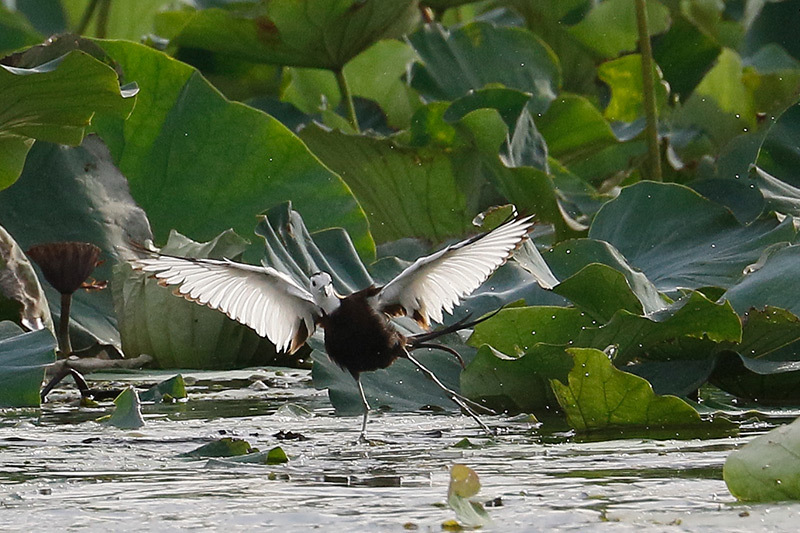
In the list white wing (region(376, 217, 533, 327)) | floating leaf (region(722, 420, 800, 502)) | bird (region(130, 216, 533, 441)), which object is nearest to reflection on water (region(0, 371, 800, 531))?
floating leaf (region(722, 420, 800, 502))

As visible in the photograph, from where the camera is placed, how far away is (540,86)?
455 cm

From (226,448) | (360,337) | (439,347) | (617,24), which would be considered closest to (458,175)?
(439,347)

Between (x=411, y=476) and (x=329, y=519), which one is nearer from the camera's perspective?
(x=329, y=519)

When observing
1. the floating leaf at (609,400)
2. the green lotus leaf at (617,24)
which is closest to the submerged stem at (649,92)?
the green lotus leaf at (617,24)

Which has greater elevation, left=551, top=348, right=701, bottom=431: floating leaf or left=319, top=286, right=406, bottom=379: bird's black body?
left=319, top=286, right=406, bottom=379: bird's black body

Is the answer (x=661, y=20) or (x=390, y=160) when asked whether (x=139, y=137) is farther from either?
Answer: (x=661, y=20)

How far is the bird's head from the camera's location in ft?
8.70

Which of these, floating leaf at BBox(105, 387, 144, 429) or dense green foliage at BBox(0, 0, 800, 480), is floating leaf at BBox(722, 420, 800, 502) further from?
floating leaf at BBox(105, 387, 144, 429)

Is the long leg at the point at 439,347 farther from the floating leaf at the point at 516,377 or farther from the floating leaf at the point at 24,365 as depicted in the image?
the floating leaf at the point at 24,365

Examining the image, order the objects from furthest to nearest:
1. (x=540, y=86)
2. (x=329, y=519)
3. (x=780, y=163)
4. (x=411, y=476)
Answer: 1. (x=540, y=86)
2. (x=780, y=163)
3. (x=411, y=476)
4. (x=329, y=519)

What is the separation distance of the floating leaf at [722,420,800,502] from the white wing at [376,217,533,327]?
1065mm

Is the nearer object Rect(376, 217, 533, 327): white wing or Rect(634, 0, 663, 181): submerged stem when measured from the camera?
Rect(376, 217, 533, 327): white wing

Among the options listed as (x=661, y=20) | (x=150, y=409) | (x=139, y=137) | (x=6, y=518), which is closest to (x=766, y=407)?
(x=150, y=409)

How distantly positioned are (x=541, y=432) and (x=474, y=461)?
0.28m
